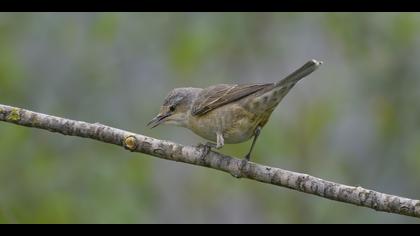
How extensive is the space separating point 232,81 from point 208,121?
1706mm

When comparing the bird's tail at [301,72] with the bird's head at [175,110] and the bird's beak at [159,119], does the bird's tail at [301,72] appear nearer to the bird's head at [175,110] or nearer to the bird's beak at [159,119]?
the bird's head at [175,110]

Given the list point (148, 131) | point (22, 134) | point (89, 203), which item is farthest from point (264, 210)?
point (22, 134)

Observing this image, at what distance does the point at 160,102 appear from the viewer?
726 cm

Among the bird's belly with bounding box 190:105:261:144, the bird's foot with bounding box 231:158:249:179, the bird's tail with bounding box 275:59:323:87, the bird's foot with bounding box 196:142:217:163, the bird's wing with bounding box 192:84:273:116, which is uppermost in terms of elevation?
the bird's tail with bounding box 275:59:323:87

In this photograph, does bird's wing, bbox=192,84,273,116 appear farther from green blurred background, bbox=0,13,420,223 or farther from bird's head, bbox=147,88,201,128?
green blurred background, bbox=0,13,420,223

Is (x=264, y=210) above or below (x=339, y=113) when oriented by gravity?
below

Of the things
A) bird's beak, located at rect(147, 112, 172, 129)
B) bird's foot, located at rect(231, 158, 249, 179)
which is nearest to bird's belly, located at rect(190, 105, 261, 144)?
bird's beak, located at rect(147, 112, 172, 129)

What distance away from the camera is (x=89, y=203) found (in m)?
6.43

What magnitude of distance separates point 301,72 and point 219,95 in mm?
1092

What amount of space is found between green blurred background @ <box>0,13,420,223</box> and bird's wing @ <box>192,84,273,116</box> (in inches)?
23.6

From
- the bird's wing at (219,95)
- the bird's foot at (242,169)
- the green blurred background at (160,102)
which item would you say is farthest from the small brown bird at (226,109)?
the green blurred background at (160,102)

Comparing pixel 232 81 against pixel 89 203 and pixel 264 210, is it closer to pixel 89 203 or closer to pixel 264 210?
pixel 264 210

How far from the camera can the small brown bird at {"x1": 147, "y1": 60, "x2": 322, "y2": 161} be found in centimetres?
558

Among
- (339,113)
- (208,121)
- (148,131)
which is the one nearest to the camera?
(208,121)
